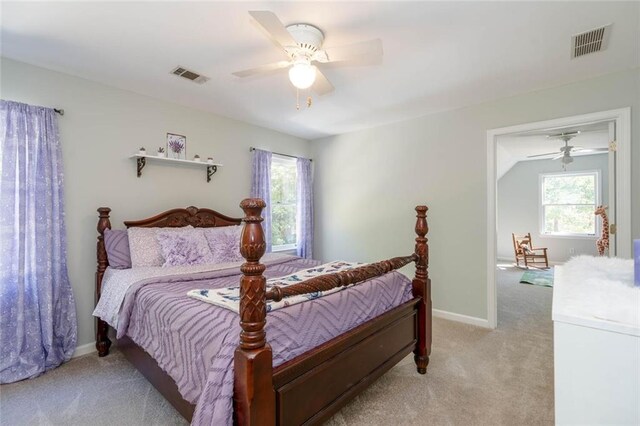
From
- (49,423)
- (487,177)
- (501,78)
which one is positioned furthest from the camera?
(487,177)

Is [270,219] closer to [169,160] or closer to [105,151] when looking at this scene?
[169,160]

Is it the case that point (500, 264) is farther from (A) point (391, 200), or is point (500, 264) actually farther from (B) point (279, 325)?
(B) point (279, 325)

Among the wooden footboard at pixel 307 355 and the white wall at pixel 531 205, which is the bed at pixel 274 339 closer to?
the wooden footboard at pixel 307 355

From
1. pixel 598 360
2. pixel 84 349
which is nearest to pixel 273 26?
pixel 598 360

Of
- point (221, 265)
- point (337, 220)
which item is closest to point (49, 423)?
point (221, 265)

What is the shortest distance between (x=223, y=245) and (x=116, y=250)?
0.92 m

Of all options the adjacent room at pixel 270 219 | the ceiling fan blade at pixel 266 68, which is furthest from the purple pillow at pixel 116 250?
the ceiling fan blade at pixel 266 68

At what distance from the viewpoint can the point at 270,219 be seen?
4207 millimetres

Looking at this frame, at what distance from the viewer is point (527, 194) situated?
24.1 ft

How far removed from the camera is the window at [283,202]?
14.9ft

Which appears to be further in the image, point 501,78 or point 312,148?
point 312,148

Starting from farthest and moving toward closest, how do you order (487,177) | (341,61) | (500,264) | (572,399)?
(500,264), (487,177), (341,61), (572,399)

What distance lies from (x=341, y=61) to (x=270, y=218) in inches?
103

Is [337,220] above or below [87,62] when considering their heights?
below
